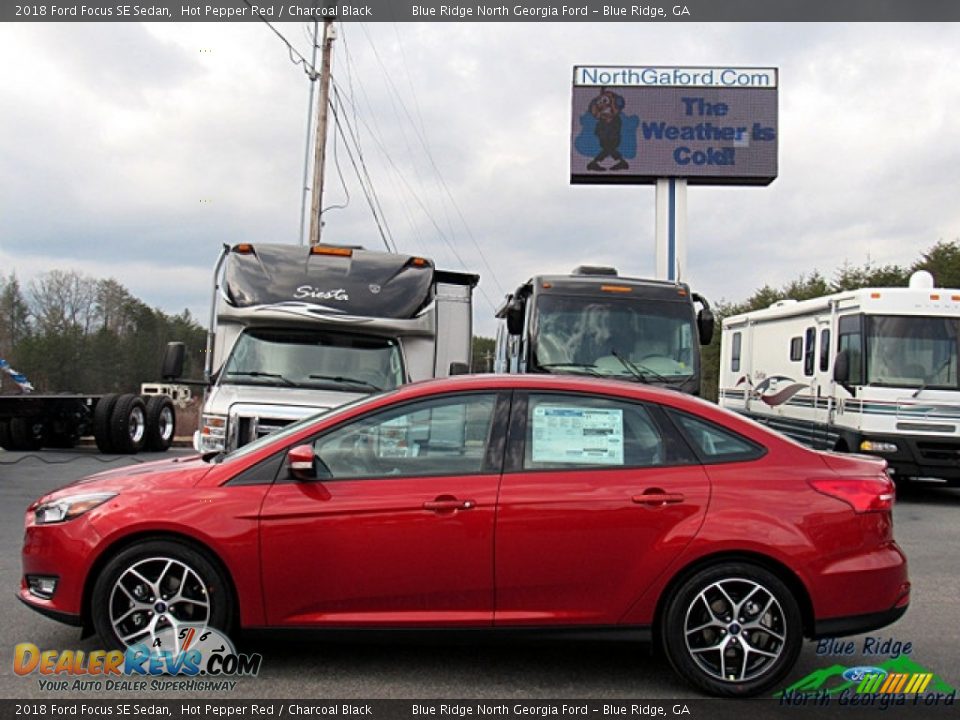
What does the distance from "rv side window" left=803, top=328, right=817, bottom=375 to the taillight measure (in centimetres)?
1007

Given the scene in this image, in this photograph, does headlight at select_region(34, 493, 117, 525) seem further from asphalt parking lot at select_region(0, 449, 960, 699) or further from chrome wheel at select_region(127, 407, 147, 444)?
chrome wheel at select_region(127, 407, 147, 444)

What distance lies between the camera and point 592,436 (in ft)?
15.4

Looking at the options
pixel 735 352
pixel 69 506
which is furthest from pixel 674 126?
pixel 69 506

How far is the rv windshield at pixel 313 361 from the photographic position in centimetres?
901

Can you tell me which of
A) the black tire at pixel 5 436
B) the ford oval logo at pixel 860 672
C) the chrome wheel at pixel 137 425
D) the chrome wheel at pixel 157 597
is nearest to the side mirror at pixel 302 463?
the chrome wheel at pixel 157 597

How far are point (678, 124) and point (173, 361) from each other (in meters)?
21.0

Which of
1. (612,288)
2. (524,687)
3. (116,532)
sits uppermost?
(612,288)

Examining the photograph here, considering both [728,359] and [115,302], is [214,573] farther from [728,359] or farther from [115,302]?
[115,302]

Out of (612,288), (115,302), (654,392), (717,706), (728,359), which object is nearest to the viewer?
(717,706)

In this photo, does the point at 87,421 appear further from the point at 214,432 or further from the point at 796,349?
the point at 796,349

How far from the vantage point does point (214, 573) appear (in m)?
4.43

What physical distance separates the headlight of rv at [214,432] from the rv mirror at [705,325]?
592 cm

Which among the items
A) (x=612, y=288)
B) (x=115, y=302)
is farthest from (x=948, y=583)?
(x=115, y=302)

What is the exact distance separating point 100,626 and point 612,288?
7768 mm
